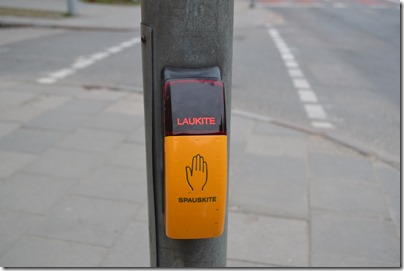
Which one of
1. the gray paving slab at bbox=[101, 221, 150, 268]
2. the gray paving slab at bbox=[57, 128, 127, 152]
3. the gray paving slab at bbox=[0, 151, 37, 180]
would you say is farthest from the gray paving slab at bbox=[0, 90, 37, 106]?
the gray paving slab at bbox=[101, 221, 150, 268]

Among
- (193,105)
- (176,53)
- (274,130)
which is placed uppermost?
(176,53)

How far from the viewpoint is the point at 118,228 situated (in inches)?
150

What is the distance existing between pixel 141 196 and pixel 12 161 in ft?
5.00

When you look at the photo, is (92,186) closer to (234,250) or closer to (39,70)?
(234,250)

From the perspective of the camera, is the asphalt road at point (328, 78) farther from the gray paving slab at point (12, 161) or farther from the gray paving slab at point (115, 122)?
the gray paving slab at point (12, 161)

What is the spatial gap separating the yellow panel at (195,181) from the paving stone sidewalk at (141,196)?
1805mm

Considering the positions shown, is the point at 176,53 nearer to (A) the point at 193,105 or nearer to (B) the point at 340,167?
(A) the point at 193,105

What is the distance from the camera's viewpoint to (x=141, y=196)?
4297 mm

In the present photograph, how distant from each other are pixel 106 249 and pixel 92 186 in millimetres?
1046

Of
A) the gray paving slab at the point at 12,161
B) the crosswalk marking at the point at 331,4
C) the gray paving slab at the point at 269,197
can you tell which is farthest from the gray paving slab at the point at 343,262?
the crosswalk marking at the point at 331,4

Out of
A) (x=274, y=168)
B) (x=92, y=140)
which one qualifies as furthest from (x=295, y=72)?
(x=92, y=140)

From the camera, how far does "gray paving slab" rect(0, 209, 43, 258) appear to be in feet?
11.6

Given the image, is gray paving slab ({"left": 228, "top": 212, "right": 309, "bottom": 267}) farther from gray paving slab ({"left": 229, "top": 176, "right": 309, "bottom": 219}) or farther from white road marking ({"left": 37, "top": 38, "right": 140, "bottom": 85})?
white road marking ({"left": 37, "top": 38, "right": 140, "bottom": 85})

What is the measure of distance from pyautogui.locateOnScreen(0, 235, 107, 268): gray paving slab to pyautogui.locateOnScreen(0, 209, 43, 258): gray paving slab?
7 cm
